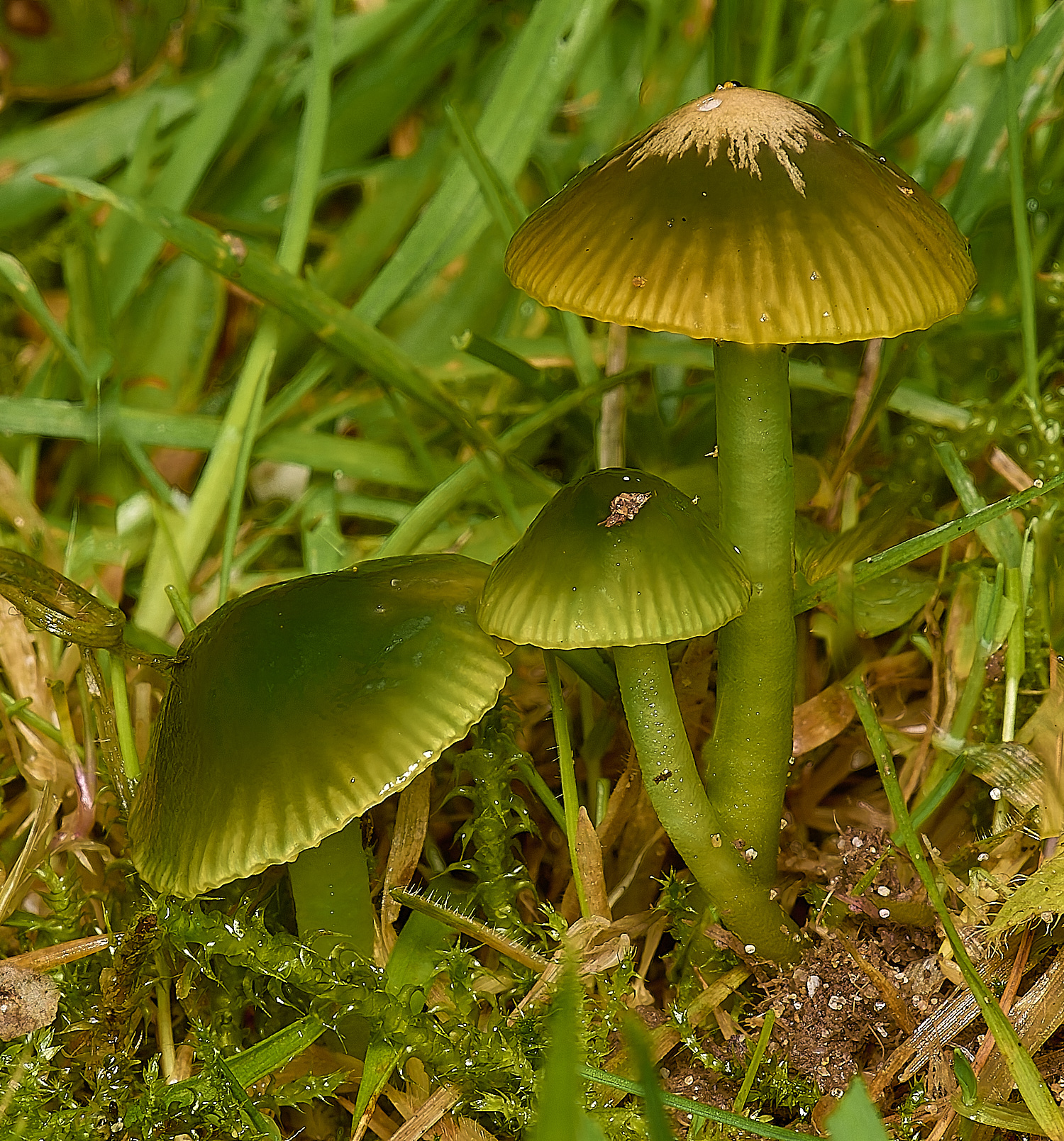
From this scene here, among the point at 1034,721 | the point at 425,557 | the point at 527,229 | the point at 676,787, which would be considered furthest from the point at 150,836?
the point at 1034,721

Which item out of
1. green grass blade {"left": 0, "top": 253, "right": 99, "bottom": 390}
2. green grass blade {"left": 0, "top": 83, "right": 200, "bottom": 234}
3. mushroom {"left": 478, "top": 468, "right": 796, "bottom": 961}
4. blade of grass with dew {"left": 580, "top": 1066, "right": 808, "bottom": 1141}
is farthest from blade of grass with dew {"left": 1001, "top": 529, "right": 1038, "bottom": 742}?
green grass blade {"left": 0, "top": 83, "right": 200, "bottom": 234}

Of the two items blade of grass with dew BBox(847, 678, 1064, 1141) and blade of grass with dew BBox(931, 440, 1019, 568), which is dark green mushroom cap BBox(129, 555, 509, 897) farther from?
blade of grass with dew BBox(931, 440, 1019, 568)

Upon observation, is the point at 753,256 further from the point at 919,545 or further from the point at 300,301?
the point at 300,301

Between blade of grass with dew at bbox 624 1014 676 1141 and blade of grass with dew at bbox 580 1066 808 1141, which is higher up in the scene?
blade of grass with dew at bbox 624 1014 676 1141

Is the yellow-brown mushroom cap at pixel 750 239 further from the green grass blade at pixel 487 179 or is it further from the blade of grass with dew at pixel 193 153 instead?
the blade of grass with dew at pixel 193 153

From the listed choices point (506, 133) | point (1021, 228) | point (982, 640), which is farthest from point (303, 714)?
point (506, 133)

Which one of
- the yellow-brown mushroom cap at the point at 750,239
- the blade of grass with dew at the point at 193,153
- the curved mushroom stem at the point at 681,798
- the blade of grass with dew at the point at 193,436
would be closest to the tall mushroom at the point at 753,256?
the yellow-brown mushroom cap at the point at 750,239
